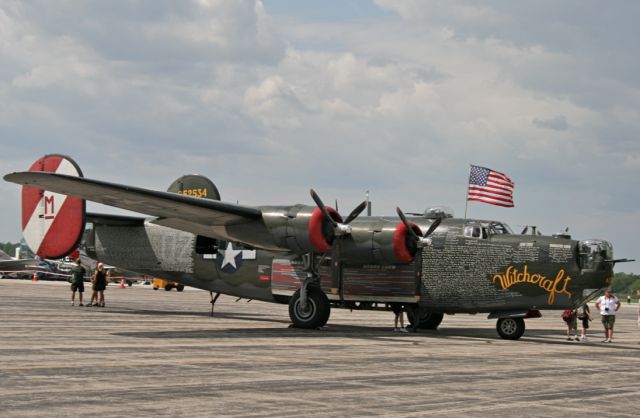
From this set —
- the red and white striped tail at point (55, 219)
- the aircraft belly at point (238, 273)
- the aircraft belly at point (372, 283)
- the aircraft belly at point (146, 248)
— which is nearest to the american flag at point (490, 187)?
the aircraft belly at point (372, 283)

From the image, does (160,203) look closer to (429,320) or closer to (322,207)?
(322,207)

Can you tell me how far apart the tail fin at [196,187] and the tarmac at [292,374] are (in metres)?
6.19

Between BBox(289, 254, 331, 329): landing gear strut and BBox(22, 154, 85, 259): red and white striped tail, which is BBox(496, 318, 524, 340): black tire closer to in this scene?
BBox(289, 254, 331, 329): landing gear strut

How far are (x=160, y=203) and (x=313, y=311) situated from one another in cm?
509

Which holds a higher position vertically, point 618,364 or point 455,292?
point 455,292

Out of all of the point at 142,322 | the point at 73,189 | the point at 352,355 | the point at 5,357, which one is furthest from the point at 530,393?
the point at 142,322

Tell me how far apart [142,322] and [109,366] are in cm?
1095

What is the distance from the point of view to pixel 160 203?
20.1 metres

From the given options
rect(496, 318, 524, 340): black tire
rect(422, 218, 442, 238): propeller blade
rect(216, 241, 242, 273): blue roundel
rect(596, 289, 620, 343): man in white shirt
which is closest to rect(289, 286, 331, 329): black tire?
rect(422, 218, 442, 238): propeller blade

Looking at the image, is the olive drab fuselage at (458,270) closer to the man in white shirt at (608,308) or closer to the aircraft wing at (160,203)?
the aircraft wing at (160,203)

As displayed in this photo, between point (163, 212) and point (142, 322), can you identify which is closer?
point (163, 212)

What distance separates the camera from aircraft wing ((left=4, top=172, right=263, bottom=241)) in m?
18.1

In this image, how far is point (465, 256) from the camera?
22.0m

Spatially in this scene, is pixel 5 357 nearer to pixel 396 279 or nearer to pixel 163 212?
pixel 163 212
